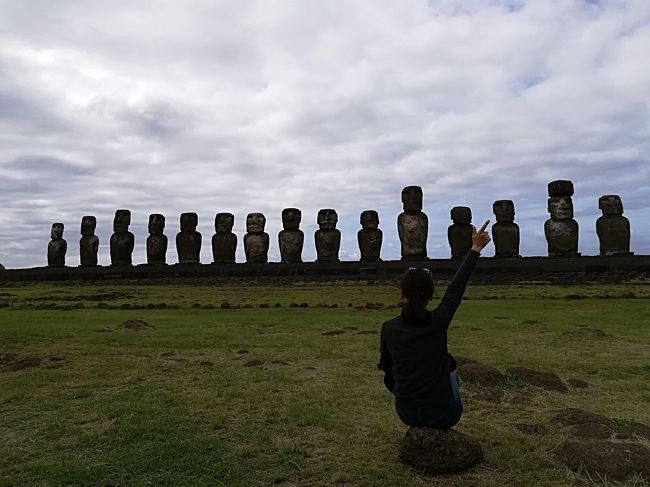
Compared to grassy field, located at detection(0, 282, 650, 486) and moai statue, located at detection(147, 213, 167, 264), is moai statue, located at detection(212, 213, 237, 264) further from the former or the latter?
grassy field, located at detection(0, 282, 650, 486)

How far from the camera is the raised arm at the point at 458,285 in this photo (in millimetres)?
3895

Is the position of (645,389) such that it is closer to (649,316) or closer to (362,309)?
(649,316)

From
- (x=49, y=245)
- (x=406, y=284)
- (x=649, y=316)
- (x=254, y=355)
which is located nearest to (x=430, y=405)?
(x=406, y=284)

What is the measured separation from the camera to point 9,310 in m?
14.8

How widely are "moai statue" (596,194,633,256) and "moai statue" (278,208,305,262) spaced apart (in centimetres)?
1252

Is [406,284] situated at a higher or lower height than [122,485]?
higher

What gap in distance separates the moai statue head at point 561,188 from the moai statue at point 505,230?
66.4 inches

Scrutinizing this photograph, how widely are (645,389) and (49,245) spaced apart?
31.1 m

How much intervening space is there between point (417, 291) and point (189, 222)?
26.3m

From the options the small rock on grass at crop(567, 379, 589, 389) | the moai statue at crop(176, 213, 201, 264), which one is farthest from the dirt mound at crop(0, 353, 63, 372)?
the moai statue at crop(176, 213, 201, 264)

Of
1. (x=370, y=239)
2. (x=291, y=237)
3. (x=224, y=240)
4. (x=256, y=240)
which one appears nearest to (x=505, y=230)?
(x=370, y=239)

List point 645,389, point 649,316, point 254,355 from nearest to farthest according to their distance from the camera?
1. point 645,389
2. point 254,355
3. point 649,316

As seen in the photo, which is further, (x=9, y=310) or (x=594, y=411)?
(x=9, y=310)

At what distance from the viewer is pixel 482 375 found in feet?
20.6
